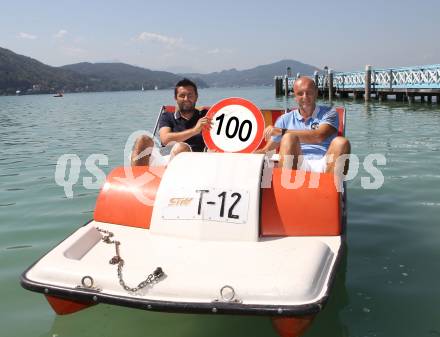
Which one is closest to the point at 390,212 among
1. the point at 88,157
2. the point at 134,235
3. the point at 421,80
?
the point at 134,235

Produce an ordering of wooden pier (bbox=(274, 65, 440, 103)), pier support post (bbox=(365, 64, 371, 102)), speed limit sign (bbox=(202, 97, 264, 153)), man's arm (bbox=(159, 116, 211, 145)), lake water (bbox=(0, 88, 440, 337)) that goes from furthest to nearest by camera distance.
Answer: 1. pier support post (bbox=(365, 64, 371, 102))
2. wooden pier (bbox=(274, 65, 440, 103))
3. man's arm (bbox=(159, 116, 211, 145))
4. speed limit sign (bbox=(202, 97, 264, 153))
5. lake water (bbox=(0, 88, 440, 337))

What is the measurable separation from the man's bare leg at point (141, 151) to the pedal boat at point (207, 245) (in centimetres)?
46

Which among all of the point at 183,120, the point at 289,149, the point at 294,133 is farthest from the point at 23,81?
the point at 289,149

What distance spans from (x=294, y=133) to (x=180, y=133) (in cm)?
128

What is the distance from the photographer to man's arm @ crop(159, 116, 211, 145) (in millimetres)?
4832

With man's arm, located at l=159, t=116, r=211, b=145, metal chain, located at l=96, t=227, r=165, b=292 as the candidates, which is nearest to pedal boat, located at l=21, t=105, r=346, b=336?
metal chain, located at l=96, t=227, r=165, b=292

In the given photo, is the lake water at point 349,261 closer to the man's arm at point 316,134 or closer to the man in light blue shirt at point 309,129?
the man in light blue shirt at point 309,129

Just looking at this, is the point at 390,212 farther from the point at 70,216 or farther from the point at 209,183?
the point at 70,216

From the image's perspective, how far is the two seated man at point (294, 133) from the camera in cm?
451

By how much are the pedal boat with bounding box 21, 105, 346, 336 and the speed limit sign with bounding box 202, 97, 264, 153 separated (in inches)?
22.5

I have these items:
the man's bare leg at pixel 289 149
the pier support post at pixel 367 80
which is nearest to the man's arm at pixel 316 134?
the man's bare leg at pixel 289 149

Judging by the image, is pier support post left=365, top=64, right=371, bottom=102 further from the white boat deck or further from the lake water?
the white boat deck

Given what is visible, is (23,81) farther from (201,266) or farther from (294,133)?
(201,266)

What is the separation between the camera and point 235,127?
473cm
